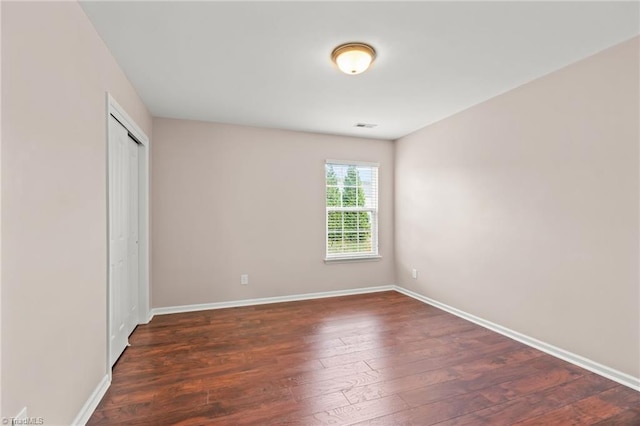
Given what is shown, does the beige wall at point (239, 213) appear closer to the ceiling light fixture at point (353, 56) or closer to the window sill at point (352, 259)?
the window sill at point (352, 259)

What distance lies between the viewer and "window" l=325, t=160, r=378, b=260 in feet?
15.4

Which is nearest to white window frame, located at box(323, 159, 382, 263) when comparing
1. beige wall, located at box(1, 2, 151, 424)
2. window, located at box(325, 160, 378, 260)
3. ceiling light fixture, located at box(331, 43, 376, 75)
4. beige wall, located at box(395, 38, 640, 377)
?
window, located at box(325, 160, 378, 260)

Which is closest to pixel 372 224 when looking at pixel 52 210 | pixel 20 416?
pixel 52 210

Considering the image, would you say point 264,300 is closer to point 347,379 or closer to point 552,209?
point 347,379

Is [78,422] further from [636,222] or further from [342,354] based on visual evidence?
[636,222]

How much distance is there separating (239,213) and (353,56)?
8.60 feet

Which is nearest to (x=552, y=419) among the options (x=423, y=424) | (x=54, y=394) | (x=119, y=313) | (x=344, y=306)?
(x=423, y=424)

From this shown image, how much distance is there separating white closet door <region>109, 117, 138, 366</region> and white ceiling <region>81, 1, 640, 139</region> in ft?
2.27

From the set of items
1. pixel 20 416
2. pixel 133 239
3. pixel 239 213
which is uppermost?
pixel 239 213

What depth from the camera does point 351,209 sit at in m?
4.82

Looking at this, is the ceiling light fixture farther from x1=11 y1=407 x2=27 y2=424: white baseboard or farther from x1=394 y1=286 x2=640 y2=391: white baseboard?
x1=394 y1=286 x2=640 y2=391: white baseboard

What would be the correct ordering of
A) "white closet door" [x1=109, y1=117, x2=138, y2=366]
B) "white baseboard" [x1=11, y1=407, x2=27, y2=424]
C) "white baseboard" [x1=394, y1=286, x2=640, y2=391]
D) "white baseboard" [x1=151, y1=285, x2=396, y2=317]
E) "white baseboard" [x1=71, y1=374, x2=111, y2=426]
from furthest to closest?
"white baseboard" [x1=151, y1=285, x2=396, y2=317], "white closet door" [x1=109, y1=117, x2=138, y2=366], "white baseboard" [x1=394, y1=286, x2=640, y2=391], "white baseboard" [x1=71, y1=374, x2=111, y2=426], "white baseboard" [x1=11, y1=407, x2=27, y2=424]

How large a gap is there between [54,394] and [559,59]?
408 centimetres

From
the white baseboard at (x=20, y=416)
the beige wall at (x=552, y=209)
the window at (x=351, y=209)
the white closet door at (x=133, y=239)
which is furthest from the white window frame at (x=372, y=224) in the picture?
the white baseboard at (x=20, y=416)
